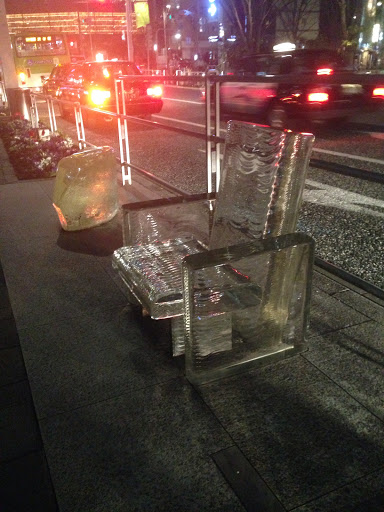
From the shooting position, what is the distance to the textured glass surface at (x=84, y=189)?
486 centimetres

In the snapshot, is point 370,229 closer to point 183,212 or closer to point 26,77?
point 183,212

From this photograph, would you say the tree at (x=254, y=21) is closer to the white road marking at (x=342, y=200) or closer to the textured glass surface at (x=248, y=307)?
the white road marking at (x=342, y=200)

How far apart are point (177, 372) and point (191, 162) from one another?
7228mm

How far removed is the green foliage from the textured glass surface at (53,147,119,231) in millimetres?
3092

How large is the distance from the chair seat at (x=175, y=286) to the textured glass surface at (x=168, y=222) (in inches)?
11.9

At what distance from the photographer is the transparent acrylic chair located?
2518 mm

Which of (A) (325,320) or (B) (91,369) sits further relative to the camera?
(A) (325,320)

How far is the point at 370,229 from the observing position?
537cm

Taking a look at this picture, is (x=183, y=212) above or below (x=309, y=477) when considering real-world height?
above

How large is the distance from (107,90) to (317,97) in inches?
284

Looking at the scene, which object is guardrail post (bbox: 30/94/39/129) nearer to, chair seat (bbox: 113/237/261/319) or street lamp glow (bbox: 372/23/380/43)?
chair seat (bbox: 113/237/261/319)

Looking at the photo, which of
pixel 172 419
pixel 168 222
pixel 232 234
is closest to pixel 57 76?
pixel 168 222

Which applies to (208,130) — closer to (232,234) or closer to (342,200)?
(232,234)

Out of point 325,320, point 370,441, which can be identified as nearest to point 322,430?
point 370,441
